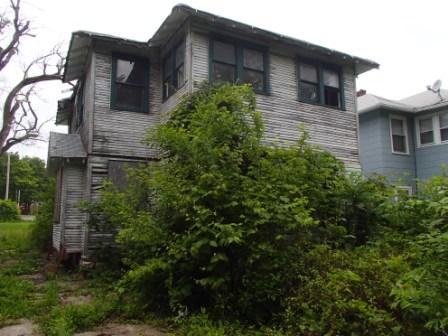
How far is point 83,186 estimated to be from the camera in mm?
10391

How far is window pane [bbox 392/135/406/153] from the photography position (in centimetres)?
1596

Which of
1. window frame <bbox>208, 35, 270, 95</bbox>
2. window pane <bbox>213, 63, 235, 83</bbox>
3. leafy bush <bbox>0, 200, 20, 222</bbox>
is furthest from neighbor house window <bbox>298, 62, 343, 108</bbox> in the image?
leafy bush <bbox>0, 200, 20, 222</bbox>

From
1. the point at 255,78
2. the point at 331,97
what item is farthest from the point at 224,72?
Answer: the point at 331,97

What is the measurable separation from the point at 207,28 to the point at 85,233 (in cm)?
629

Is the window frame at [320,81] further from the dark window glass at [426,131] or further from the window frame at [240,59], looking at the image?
the dark window glass at [426,131]

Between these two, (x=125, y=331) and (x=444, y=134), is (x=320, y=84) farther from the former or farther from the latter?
(x=125, y=331)

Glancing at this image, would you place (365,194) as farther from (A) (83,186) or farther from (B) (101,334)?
(A) (83,186)

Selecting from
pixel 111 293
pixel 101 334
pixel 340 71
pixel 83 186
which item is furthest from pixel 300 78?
pixel 101 334

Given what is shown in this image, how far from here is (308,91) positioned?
11.6 metres

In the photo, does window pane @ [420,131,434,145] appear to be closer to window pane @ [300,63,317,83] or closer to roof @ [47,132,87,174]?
window pane @ [300,63,317,83]

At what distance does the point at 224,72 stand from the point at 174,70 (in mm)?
1439

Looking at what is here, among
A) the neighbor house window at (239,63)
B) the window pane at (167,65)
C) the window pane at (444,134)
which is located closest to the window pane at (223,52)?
the neighbor house window at (239,63)

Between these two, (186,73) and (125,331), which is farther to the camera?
(186,73)

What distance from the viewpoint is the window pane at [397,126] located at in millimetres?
16078
